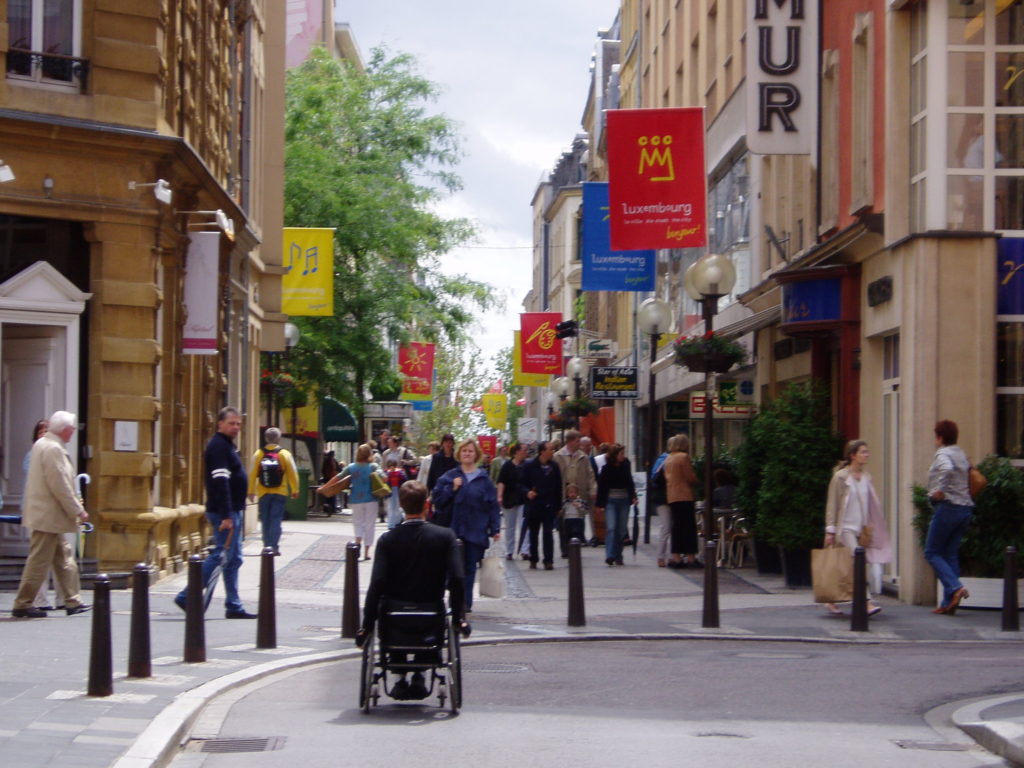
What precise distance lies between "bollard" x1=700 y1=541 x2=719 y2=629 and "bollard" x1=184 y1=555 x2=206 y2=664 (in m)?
4.69

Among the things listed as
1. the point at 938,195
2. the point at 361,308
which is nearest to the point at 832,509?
the point at 938,195

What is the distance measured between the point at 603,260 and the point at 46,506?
16.6 meters

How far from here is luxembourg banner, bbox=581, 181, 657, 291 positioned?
3038cm

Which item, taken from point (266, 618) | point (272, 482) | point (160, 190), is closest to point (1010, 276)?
point (272, 482)

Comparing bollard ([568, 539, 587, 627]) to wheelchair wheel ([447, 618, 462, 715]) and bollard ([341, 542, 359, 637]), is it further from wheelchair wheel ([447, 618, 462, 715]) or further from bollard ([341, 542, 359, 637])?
wheelchair wheel ([447, 618, 462, 715])

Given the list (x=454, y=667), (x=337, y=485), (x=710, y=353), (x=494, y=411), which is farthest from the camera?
(x=494, y=411)

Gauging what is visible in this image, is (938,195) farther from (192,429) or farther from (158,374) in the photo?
(192,429)

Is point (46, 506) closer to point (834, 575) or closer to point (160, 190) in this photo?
point (160, 190)

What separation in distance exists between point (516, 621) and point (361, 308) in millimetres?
31098

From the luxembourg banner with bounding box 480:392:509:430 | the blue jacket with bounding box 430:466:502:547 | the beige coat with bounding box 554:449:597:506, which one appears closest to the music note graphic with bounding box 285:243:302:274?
the beige coat with bounding box 554:449:597:506

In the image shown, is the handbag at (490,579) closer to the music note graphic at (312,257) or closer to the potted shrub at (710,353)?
the potted shrub at (710,353)

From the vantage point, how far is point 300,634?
14.8 m

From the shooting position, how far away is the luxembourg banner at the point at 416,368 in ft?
177

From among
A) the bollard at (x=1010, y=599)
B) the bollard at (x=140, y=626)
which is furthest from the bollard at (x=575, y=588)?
the bollard at (x=140, y=626)
